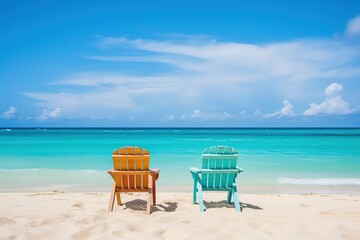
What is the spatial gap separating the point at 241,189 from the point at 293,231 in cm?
482

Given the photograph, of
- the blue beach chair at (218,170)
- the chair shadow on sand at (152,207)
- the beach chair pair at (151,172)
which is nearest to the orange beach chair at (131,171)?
the beach chair pair at (151,172)

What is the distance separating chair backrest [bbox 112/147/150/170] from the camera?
5688 mm

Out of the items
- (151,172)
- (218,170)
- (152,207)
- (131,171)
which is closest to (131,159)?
(131,171)

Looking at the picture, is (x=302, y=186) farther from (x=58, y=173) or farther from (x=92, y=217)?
(x=58, y=173)

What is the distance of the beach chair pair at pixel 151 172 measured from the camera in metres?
5.67

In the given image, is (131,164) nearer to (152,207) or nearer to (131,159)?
(131,159)

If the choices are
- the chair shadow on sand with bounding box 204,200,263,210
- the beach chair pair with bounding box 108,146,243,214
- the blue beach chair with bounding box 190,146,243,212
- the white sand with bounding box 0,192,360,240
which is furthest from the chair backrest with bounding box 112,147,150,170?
the chair shadow on sand with bounding box 204,200,263,210

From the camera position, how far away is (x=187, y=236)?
155 inches

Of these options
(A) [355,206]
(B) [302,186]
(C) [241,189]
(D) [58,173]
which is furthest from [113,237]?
(D) [58,173]

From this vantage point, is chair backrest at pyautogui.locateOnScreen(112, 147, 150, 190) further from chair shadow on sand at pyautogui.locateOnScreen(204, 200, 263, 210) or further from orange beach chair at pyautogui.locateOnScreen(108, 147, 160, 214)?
chair shadow on sand at pyautogui.locateOnScreen(204, 200, 263, 210)

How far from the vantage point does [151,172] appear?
5.66m

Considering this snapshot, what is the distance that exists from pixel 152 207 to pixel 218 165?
4.35ft

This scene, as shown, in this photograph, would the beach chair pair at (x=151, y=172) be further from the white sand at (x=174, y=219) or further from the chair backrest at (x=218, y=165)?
the white sand at (x=174, y=219)

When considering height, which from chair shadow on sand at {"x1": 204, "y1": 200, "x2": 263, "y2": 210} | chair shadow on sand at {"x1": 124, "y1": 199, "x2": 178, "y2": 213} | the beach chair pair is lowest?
chair shadow on sand at {"x1": 204, "y1": 200, "x2": 263, "y2": 210}
